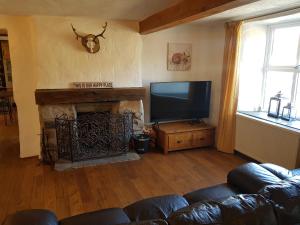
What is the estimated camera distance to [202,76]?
15.4 ft

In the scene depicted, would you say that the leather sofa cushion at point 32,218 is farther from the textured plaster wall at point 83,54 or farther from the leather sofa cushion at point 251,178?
the textured plaster wall at point 83,54

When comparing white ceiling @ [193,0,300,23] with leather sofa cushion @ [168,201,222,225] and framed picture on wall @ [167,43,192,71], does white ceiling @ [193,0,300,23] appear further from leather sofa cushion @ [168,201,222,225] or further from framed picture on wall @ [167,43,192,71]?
leather sofa cushion @ [168,201,222,225]

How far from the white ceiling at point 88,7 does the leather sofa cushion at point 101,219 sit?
213 cm

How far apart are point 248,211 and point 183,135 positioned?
3.00m

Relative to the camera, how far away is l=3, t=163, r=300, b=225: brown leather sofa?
1.20 metres

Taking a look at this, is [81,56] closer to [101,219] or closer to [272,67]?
[101,219]

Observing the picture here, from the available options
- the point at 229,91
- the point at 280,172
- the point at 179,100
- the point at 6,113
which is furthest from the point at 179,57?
the point at 6,113

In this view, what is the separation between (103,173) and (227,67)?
8.32 ft

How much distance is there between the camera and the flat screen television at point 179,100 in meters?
4.21

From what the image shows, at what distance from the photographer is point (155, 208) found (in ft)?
5.78

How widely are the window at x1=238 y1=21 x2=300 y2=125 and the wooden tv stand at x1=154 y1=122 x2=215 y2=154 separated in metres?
0.74

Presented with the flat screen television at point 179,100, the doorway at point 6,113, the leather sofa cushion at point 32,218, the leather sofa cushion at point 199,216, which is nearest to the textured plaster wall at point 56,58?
the doorway at point 6,113

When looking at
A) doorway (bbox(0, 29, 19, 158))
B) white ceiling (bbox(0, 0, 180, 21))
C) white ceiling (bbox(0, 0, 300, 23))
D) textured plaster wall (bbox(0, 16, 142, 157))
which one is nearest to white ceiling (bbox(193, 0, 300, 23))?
white ceiling (bbox(0, 0, 300, 23))

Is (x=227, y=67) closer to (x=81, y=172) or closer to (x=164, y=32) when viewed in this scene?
(x=164, y=32)
